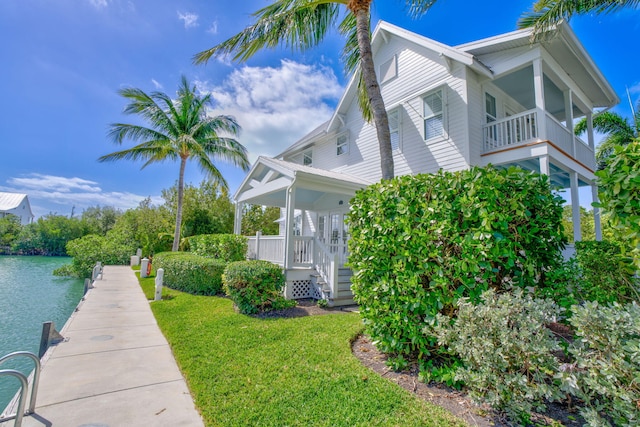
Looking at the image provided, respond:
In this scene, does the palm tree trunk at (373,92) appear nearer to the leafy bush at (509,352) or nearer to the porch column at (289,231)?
the porch column at (289,231)

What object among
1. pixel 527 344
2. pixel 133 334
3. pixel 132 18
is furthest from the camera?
pixel 132 18

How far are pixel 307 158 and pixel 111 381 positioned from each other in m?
14.7

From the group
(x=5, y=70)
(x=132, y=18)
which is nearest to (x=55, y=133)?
(x=5, y=70)

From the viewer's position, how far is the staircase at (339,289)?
29.5 ft

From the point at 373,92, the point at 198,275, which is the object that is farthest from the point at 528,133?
the point at 198,275

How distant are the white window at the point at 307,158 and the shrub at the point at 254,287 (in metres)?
10.2

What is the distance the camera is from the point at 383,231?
457 cm

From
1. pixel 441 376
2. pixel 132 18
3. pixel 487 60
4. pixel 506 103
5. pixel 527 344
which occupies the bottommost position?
pixel 441 376

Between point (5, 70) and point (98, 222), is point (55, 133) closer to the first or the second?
point (5, 70)

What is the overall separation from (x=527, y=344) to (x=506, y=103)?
12282mm

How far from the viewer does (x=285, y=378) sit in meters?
4.09

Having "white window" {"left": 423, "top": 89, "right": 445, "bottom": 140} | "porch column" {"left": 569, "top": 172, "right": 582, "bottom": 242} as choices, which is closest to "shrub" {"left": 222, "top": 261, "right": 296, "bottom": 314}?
"white window" {"left": 423, "top": 89, "right": 445, "bottom": 140}

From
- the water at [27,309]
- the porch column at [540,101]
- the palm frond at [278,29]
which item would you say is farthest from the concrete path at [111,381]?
the porch column at [540,101]

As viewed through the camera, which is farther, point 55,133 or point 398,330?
point 55,133
